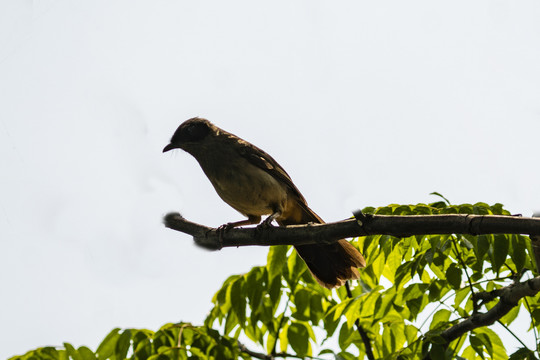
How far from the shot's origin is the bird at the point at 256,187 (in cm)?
471

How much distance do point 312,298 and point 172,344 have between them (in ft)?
3.54

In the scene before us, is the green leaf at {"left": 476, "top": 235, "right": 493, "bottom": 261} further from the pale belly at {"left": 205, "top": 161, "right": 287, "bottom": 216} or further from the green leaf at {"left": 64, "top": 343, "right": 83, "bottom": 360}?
the green leaf at {"left": 64, "top": 343, "right": 83, "bottom": 360}

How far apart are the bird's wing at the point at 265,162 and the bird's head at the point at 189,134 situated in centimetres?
32

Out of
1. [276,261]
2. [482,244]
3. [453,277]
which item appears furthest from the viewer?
[276,261]

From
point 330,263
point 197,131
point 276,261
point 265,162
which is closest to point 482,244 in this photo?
point 276,261

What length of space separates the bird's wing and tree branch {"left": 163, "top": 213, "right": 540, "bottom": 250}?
54.3 inches

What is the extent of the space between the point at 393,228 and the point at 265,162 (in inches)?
95.3

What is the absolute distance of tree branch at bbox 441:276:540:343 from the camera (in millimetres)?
3258

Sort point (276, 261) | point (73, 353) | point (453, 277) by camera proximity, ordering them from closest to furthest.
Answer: point (453, 277) < point (73, 353) < point (276, 261)

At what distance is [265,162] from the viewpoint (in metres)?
5.22

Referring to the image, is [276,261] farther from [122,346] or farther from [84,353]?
[84,353]

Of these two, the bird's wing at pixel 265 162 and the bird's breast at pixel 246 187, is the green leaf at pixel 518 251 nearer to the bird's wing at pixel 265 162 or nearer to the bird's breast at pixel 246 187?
the bird's breast at pixel 246 187

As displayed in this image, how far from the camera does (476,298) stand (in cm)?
371

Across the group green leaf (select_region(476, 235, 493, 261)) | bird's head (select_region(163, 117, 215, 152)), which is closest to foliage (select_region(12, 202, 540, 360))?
green leaf (select_region(476, 235, 493, 261))
